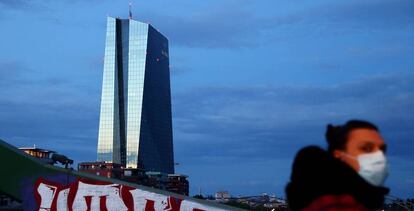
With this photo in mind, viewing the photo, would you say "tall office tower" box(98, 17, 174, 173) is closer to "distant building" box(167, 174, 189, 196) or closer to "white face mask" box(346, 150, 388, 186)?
"distant building" box(167, 174, 189, 196)

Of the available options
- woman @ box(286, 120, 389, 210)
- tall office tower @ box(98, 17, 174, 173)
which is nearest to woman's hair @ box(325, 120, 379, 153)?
woman @ box(286, 120, 389, 210)

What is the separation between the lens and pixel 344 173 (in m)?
2.84

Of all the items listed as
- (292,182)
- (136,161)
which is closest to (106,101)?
(136,161)

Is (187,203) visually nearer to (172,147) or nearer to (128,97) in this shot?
(128,97)

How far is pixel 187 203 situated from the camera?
19.5m

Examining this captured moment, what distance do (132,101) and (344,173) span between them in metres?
176

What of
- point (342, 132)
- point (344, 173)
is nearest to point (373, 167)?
point (344, 173)

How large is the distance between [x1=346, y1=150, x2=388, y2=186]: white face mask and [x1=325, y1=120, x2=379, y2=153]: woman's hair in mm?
144

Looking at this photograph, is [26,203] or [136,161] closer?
[26,203]

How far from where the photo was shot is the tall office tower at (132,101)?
17738 cm

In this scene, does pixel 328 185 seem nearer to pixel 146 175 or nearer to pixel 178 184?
pixel 146 175

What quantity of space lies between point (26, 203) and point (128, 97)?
159 meters

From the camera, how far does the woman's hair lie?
9.76 feet

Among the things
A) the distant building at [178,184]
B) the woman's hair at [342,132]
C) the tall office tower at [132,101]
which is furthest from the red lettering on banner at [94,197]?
the tall office tower at [132,101]
